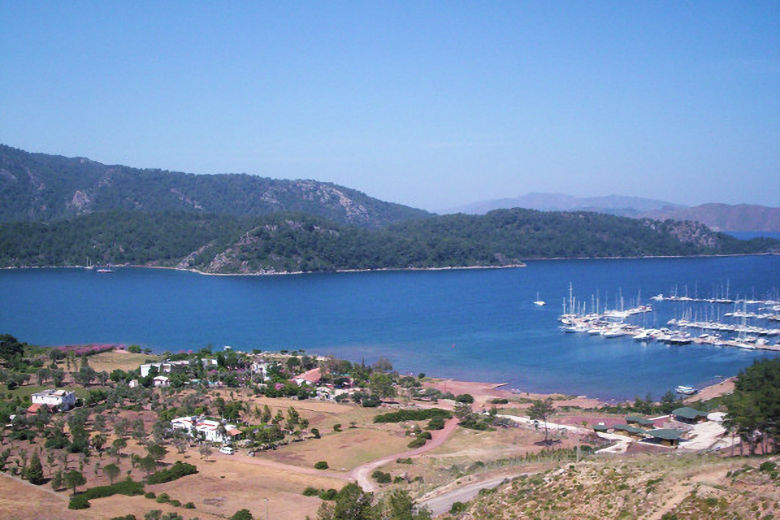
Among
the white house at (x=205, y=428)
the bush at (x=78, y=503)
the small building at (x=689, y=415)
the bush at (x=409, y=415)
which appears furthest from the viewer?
the bush at (x=409, y=415)

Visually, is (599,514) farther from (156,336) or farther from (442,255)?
(442,255)

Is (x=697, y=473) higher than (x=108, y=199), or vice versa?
(x=108, y=199)

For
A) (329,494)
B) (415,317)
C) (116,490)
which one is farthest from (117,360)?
(415,317)

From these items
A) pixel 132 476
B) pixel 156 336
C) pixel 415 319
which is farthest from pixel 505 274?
pixel 132 476

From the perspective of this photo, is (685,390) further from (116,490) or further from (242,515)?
(116,490)

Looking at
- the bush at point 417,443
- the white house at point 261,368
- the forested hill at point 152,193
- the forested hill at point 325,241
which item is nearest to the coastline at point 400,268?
the forested hill at point 325,241

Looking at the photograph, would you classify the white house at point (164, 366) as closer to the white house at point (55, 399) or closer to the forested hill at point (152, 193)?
the white house at point (55, 399)
